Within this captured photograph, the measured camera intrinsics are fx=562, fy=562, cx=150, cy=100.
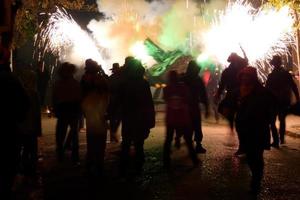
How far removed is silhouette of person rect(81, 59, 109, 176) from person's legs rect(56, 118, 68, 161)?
129cm

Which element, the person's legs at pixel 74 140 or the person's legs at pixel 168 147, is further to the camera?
the person's legs at pixel 74 140

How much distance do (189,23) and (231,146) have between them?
32097 millimetres

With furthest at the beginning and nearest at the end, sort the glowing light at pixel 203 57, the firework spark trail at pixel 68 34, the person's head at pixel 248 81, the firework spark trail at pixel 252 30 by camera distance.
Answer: the glowing light at pixel 203 57 < the firework spark trail at pixel 68 34 < the firework spark trail at pixel 252 30 < the person's head at pixel 248 81

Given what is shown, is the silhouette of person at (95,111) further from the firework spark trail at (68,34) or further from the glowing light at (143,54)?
the glowing light at (143,54)

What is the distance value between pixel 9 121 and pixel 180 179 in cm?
376

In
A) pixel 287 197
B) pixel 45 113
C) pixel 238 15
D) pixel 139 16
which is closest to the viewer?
pixel 287 197

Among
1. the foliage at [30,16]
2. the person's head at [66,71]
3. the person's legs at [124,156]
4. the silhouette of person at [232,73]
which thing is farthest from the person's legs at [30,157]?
the foliage at [30,16]

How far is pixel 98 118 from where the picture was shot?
8.84 m

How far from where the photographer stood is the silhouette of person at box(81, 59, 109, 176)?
28.9ft

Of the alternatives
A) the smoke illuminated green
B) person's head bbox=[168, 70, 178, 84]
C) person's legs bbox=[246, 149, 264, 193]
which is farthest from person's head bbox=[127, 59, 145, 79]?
the smoke illuminated green

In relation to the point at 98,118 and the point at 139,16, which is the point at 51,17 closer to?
the point at 98,118

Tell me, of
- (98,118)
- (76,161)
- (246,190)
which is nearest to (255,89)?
(246,190)

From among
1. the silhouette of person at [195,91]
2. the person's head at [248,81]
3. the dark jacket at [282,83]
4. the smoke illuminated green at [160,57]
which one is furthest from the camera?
the smoke illuminated green at [160,57]

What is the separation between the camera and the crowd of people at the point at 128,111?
18.1ft
